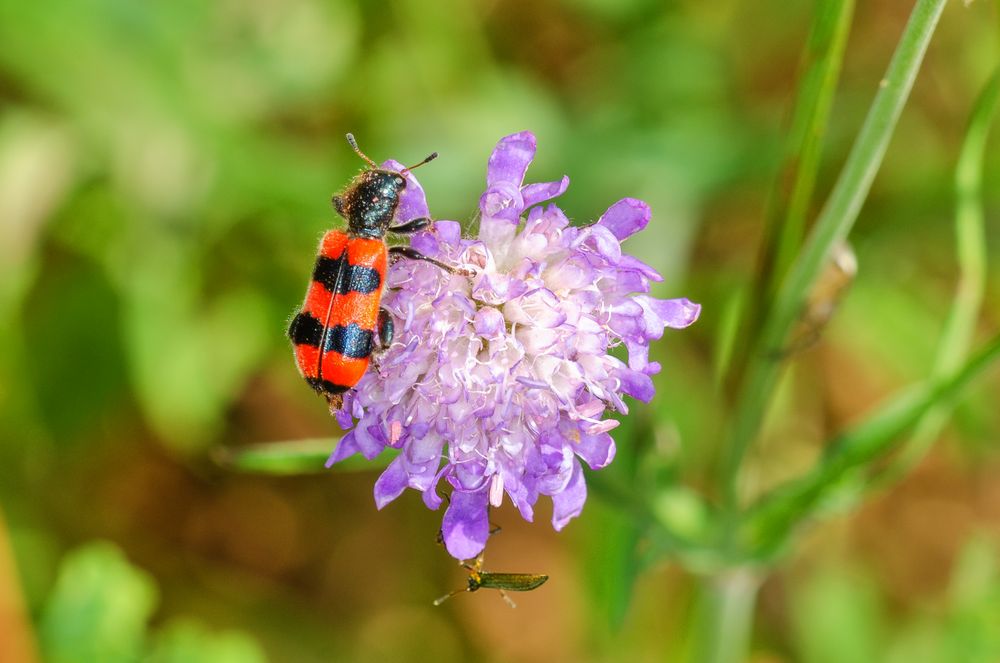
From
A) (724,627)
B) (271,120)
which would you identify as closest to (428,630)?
(724,627)

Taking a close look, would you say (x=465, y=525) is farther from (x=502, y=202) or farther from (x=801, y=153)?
(x=801, y=153)

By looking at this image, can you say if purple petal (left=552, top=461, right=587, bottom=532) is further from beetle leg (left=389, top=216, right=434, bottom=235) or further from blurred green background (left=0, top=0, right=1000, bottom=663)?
blurred green background (left=0, top=0, right=1000, bottom=663)

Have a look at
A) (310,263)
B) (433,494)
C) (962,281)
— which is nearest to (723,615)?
(962,281)

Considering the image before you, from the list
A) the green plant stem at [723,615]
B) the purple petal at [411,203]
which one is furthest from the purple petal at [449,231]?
the green plant stem at [723,615]

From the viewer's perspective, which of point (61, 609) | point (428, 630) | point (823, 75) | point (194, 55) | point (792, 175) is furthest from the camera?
point (428, 630)

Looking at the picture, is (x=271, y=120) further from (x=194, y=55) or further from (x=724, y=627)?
(x=724, y=627)

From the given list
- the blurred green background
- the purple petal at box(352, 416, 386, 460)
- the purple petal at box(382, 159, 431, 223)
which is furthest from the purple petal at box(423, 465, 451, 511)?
the blurred green background
